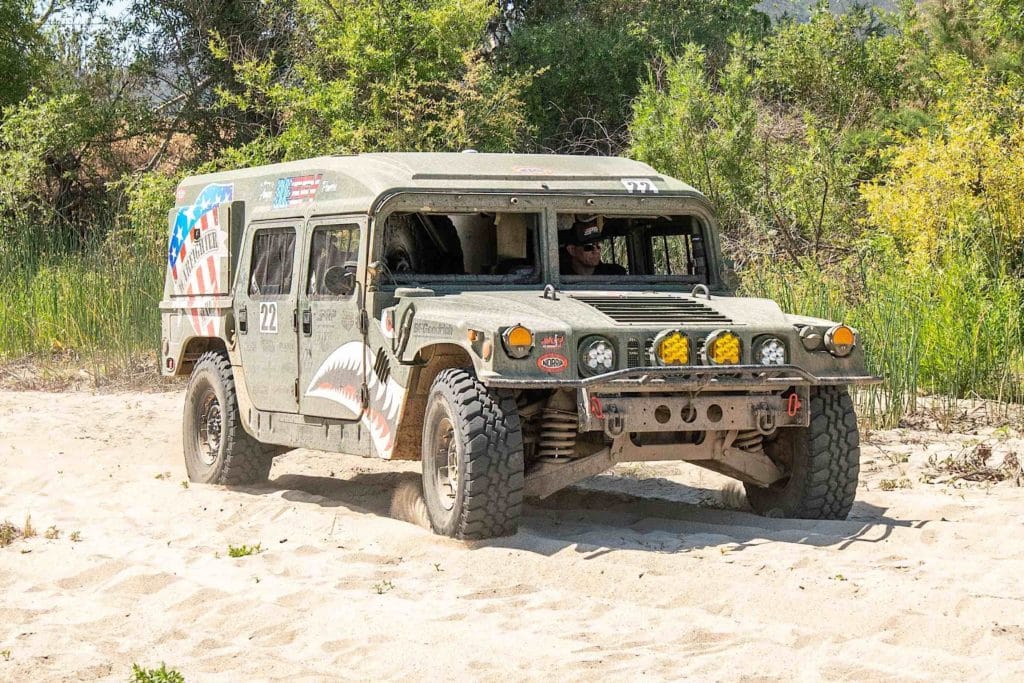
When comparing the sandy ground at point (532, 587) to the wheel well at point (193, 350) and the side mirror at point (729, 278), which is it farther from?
the side mirror at point (729, 278)

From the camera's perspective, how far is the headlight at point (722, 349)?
652 cm

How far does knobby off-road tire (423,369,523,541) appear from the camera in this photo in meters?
6.45

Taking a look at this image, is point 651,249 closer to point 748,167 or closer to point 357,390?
point 357,390

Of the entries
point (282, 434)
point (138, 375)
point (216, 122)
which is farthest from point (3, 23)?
point (282, 434)

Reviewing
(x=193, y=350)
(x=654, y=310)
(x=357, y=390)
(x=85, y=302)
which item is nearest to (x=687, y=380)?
(x=654, y=310)

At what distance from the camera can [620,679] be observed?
4.64m

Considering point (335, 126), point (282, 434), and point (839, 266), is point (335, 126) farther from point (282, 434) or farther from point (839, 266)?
point (282, 434)

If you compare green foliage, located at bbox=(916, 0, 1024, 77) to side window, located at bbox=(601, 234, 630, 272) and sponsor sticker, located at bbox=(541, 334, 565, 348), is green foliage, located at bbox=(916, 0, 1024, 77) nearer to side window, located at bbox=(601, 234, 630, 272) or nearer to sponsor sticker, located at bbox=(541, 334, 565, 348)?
side window, located at bbox=(601, 234, 630, 272)

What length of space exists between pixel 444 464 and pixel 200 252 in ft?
10.9

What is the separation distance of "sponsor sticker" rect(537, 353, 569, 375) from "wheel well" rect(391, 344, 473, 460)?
0.56 m

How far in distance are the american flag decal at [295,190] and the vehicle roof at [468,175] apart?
47 mm

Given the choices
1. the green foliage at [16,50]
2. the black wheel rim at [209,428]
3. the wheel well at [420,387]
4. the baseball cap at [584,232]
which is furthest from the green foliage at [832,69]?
the wheel well at [420,387]

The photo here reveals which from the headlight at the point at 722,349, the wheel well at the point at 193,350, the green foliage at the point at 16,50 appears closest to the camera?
the headlight at the point at 722,349

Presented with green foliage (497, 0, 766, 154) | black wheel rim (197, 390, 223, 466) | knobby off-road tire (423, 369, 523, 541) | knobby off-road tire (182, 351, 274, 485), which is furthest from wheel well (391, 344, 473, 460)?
green foliage (497, 0, 766, 154)
